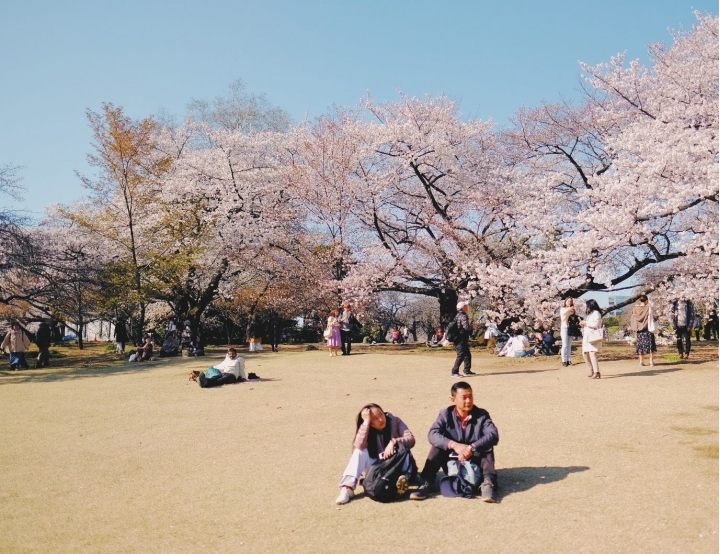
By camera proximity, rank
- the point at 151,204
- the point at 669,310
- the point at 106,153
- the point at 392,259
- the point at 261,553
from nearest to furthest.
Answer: the point at 261,553 → the point at 669,310 → the point at 392,259 → the point at 106,153 → the point at 151,204

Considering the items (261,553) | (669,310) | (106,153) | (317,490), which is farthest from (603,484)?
(106,153)

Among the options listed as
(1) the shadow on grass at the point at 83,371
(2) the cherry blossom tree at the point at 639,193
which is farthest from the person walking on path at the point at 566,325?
(1) the shadow on grass at the point at 83,371

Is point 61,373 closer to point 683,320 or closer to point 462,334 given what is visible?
point 462,334

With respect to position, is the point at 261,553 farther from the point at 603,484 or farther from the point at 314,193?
the point at 314,193

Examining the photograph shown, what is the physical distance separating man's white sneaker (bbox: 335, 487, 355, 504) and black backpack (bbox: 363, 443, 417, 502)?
158 mm

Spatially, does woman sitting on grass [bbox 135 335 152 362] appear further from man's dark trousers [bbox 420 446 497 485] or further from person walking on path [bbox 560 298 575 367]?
man's dark trousers [bbox 420 446 497 485]

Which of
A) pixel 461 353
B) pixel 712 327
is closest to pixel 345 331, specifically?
pixel 461 353

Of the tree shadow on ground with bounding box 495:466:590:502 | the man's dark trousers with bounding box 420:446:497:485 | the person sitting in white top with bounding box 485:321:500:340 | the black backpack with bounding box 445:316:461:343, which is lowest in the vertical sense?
the tree shadow on ground with bounding box 495:466:590:502

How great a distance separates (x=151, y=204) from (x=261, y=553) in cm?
2434

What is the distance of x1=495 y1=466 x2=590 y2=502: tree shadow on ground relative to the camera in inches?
225

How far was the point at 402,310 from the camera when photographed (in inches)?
1913

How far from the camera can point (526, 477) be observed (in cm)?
603

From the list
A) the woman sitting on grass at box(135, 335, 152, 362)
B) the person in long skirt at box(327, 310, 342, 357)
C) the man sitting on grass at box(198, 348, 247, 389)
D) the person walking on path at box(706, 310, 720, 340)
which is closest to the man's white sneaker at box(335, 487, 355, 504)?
the man sitting on grass at box(198, 348, 247, 389)

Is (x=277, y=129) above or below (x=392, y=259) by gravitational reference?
above
